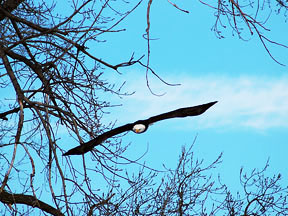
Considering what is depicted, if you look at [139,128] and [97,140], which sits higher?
[97,140]

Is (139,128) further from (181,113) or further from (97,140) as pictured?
(97,140)

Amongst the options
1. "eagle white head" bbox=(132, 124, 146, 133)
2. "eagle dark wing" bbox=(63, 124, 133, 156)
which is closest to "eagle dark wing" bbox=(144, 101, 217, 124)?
"eagle white head" bbox=(132, 124, 146, 133)

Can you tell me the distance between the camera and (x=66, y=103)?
5.73m

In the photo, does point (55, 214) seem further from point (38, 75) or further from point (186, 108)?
point (186, 108)

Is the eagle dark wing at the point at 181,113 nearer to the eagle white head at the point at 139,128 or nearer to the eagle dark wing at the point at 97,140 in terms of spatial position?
the eagle white head at the point at 139,128

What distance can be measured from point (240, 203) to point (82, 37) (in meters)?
5.41

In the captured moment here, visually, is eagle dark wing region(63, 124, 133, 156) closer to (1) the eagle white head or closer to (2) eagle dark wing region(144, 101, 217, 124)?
(1) the eagle white head

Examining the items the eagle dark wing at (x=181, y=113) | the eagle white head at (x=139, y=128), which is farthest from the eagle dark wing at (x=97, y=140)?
the eagle dark wing at (x=181, y=113)

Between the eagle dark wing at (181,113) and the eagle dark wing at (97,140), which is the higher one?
the eagle dark wing at (97,140)

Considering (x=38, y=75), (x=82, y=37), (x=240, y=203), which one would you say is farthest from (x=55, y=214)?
(x=240, y=203)

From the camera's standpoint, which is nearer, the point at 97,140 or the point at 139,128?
the point at 139,128

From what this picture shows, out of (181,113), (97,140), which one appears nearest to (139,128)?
(181,113)

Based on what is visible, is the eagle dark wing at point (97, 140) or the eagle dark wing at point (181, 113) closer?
the eagle dark wing at point (181, 113)

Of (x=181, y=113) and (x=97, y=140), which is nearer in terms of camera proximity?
(x=181, y=113)
